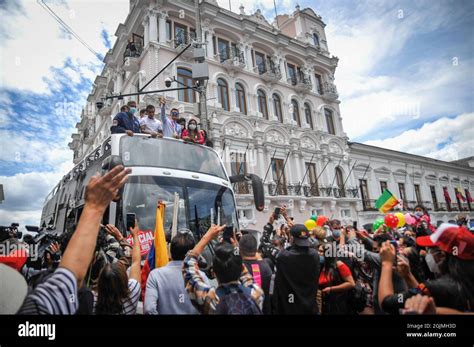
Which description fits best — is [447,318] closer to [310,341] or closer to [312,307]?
[310,341]

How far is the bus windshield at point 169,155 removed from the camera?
4763 mm

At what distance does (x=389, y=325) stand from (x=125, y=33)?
66.7 feet

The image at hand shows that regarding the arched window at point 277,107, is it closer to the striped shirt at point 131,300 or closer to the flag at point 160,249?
the flag at point 160,249

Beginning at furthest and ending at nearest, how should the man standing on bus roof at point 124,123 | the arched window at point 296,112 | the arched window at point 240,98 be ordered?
the arched window at point 296,112
the arched window at point 240,98
the man standing on bus roof at point 124,123

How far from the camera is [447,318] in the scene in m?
1.82

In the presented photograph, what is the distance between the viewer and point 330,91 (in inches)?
883

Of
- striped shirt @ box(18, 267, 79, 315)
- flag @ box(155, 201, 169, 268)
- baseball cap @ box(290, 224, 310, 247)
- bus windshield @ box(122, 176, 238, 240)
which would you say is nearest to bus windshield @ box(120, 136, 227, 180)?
bus windshield @ box(122, 176, 238, 240)

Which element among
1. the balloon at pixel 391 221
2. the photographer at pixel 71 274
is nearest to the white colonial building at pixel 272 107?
the balloon at pixel 391 221

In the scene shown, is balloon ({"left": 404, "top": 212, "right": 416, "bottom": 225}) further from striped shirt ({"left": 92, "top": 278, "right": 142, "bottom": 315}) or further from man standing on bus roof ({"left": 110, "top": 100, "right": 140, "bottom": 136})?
man standing on bus roof ({"left": 110, "top": 100, "right": 140, "bottom": 136})

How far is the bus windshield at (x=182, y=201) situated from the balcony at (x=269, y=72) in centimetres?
1501

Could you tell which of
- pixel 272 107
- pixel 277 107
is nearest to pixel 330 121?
pixel 277 107

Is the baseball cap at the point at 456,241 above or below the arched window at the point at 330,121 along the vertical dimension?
below

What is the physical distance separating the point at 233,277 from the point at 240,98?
55.6 feet

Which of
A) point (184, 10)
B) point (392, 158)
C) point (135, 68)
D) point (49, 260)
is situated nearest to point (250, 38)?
point (184, 10)
